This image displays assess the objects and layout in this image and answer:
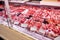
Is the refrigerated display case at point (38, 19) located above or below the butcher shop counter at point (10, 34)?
above

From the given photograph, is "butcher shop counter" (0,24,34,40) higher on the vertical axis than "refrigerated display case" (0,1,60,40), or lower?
lower

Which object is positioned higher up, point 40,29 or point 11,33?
point 40,29

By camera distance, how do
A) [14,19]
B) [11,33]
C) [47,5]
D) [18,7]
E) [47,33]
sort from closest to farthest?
[47,33], [47,5], [11,33], [14,19], [18,7]

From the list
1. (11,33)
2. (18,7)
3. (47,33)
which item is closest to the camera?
(47,33)

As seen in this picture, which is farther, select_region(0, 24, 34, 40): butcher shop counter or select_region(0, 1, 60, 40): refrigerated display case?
select_region(0, 24, 34, 40): butcher shop counter

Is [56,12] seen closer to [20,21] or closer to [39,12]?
[39,12]

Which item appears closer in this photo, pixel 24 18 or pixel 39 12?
pixel 39 12

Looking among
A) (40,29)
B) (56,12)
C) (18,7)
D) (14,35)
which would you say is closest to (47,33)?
(40,29)

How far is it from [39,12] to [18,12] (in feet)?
1.53

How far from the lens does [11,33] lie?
5.37 ft

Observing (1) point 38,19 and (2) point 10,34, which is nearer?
(1) point 38,19

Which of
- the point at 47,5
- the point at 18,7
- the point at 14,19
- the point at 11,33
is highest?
the point at 47,5

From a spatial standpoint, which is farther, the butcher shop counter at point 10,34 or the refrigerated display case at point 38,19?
the butcher shop counter at point 10,34

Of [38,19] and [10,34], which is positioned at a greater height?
[38,19]
